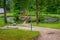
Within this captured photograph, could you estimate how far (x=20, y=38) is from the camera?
43.3ft

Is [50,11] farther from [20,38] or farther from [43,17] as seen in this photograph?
[20,38]

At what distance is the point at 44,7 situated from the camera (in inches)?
1420

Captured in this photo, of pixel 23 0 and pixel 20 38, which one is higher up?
pixel 23 0

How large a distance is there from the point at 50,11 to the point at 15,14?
9555 mm

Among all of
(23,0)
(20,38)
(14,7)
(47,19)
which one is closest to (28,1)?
(23,0)

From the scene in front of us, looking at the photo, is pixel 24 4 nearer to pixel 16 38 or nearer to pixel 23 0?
pixel 23 0

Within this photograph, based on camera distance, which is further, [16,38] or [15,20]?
[15,20]

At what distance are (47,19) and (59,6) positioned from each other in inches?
126

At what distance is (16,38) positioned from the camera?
13156mm

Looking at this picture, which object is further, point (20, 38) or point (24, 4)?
point (24, 4)

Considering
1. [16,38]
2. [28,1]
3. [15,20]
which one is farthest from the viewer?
[28,1]

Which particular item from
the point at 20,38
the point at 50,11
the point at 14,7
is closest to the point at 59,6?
the point at 50,11

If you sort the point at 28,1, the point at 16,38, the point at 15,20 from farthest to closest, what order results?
the point at 28,1
the point at 15,20
the point at 16,38

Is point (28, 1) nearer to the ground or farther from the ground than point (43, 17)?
farther from the ground
